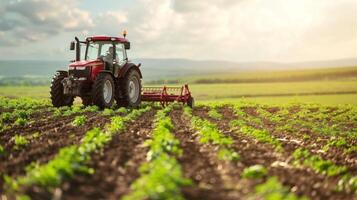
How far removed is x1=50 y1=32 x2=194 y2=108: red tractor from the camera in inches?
781

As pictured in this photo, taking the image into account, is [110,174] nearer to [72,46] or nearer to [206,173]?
[206,173]

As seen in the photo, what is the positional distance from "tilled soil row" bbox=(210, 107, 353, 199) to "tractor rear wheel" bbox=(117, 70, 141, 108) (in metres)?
10.4

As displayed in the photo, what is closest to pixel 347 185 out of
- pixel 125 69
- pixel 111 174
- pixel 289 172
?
pixel 289 172

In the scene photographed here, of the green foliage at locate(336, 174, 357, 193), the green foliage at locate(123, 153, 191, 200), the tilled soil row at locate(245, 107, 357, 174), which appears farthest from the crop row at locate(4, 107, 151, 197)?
the tilled soil row at locate(245, 107, 357, 174)

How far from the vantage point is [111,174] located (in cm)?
734

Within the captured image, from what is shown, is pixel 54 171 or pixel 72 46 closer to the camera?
pixel 54 171

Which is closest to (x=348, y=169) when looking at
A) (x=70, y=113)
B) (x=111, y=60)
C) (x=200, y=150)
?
(x=200, y=150)

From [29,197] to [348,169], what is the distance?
568cm

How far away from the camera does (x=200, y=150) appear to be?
9938mm

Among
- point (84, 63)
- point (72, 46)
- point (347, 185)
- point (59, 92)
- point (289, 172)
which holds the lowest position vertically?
point (347, 185)

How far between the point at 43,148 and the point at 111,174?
2950mm

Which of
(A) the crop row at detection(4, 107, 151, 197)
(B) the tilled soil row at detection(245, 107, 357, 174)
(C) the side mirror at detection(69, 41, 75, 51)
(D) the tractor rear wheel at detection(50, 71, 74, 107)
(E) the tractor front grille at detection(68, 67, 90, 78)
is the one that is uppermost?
(C) the side mirror at detection(69, 41, 75, 51)

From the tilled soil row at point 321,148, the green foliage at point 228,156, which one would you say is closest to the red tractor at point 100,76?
the tilled soil row at point 321,148

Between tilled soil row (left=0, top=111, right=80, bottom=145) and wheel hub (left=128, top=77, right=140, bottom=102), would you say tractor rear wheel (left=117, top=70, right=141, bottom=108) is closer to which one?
wheel hub (left=128, top=77, right=140, bottom=102)
